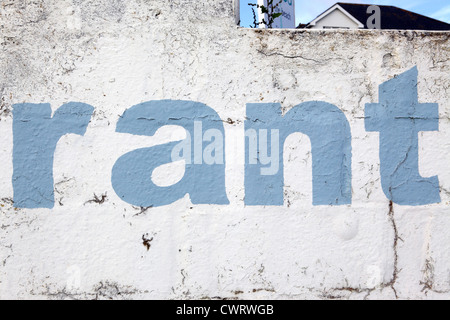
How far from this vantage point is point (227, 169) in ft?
6.11

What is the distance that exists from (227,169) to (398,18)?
604 inches

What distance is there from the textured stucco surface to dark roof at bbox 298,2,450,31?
13285mm

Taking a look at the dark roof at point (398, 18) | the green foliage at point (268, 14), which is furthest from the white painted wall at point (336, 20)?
the green foliage at point (268, 14)

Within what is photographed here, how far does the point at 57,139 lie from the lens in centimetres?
185

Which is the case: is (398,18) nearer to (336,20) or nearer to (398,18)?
(398,18)

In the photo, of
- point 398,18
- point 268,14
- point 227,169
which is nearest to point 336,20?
point 398,18

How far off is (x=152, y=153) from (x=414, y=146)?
1294 millimetres

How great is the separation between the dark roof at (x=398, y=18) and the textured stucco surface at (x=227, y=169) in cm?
1329

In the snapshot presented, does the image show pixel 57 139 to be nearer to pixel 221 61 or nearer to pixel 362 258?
pixel 221 61

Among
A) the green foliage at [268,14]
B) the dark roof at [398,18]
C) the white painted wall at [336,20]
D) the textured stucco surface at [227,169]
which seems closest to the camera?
the textured stucco surface at [227,169]

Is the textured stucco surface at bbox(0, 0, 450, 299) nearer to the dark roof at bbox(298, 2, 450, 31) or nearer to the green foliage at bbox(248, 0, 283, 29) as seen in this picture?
the green foliage at bbox(248, 0, 283, 29)

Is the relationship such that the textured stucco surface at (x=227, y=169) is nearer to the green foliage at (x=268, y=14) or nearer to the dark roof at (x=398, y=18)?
the green foliage at (x=268, y=14)

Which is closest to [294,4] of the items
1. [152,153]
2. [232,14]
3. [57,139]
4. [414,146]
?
[232,14]

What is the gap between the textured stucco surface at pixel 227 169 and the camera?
182 centimetres
